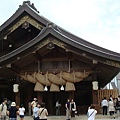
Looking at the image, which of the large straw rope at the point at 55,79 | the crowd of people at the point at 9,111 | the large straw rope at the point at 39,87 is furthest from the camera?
the large straw rope at the point at 39,87

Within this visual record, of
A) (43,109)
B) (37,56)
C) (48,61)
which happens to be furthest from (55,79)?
(43,109)

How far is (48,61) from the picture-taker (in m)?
15.8

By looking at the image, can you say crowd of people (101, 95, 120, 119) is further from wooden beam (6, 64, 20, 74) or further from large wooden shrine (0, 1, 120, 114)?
wooden beam (6, 64, 20, 74)

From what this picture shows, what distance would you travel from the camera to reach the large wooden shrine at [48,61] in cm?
1423

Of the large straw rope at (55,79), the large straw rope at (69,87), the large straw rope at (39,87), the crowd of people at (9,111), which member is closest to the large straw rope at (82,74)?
the large straw rope at (69,87)

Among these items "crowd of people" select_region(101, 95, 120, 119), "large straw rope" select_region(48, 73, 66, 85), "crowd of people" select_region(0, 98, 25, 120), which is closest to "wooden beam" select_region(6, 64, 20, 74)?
"large straw rope" select_region(48, 73, 66, 85)

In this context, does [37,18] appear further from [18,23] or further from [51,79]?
[51,79]

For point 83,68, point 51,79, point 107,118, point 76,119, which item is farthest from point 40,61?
point 107,118

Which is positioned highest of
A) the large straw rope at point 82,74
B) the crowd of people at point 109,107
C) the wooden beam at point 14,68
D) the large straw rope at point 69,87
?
the wooden beam at point 14,68

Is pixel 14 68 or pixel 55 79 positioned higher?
pixel 14 68

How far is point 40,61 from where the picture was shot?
1572cm

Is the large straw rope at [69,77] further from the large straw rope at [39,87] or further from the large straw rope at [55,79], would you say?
the large straw rope at [39,87]

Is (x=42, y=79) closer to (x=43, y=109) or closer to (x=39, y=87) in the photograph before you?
(x=39, y=87)

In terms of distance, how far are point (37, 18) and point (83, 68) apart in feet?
15.4
